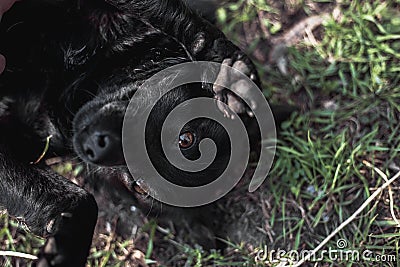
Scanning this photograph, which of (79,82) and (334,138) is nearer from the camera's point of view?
(79,82)

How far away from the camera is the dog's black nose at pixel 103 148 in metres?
2.41

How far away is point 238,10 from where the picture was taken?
12.5 ft

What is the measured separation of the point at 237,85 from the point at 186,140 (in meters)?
0.48

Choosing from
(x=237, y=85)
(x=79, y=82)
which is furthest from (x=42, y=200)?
(x=237, y=85)

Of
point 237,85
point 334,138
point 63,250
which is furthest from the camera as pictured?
point 334,138

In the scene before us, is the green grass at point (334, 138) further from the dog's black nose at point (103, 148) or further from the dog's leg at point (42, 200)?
the dog's black nose at point (103, 148)

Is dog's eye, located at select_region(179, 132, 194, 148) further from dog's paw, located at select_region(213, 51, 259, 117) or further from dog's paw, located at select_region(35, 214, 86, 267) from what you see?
dog's paw, located at select_region(35, 214, 86, 267)

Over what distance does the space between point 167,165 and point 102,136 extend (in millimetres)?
379

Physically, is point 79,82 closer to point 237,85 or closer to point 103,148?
point 103,148

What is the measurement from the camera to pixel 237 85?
116 inches

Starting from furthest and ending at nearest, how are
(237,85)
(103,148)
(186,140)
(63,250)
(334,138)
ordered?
(334,138) → (237,85) → (186,140) → (103,148) → (63,250)

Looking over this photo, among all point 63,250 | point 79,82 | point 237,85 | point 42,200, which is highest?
point 237,85

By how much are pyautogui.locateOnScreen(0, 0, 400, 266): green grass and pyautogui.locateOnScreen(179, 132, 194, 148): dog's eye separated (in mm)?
812

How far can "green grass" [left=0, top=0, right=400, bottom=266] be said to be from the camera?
10.3ft
